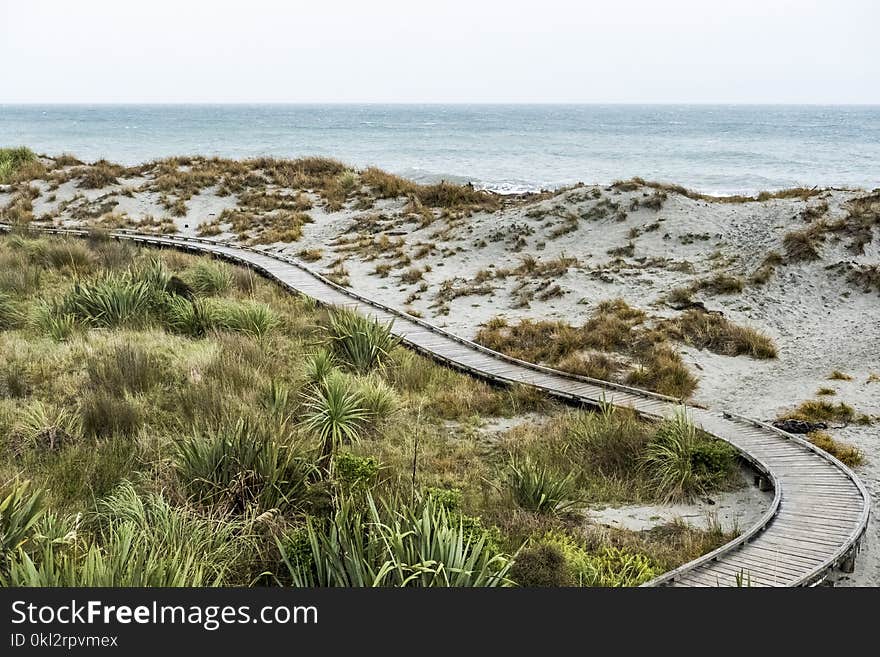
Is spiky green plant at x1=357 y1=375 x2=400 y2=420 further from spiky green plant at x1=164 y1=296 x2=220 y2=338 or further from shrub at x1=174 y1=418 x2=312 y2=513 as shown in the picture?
spiky green plant at x1=164 y1=296 x2=220 y2=338

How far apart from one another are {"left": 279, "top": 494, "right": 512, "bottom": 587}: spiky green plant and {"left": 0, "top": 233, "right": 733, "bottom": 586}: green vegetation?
2 cm

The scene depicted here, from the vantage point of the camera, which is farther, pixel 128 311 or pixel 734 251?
pixel 734 251

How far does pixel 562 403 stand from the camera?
11.4 m

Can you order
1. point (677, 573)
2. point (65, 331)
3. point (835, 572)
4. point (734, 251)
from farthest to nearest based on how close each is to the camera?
point (734, 251) < point (65, 331) < point (835, 572) < point (677, 573)

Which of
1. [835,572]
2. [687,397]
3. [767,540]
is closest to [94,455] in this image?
[767,540]

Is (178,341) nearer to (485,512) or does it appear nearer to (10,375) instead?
(10,375)

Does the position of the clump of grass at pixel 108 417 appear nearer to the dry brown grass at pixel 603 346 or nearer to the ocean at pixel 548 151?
the dry brown grass at pixel 603 346

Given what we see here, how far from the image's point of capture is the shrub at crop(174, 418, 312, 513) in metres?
7.04

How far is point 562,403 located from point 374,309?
6.08 metres

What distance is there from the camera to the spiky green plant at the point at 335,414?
9016 mm

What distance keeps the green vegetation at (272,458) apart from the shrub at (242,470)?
2 cm

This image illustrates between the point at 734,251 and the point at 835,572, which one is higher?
the point at 734,251

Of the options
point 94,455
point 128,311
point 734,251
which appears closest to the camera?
point 94,455

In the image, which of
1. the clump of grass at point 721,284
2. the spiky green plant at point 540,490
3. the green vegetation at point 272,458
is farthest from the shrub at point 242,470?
the clump of grass at point 721,284
